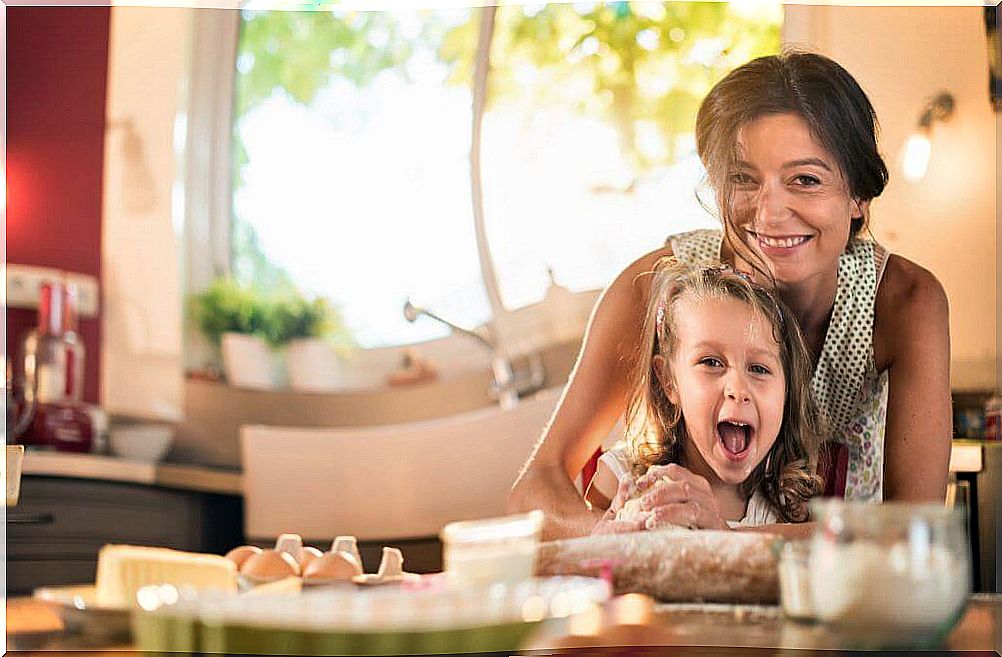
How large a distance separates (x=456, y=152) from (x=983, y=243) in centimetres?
91

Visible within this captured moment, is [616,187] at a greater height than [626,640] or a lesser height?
greater

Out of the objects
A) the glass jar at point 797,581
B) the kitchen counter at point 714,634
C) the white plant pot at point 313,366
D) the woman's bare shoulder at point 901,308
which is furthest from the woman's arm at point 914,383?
the white plant pot at point 313,366

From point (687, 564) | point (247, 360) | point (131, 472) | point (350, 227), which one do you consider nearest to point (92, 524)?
point (131, 472)

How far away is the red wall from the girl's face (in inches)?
53.2

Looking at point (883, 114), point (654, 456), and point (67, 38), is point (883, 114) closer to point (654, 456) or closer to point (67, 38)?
point (654, 456)

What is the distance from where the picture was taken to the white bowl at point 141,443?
2078 millimetres

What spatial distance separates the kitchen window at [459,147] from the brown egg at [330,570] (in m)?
0.76

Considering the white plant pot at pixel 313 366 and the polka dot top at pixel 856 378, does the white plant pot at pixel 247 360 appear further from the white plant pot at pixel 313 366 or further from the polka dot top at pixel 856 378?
the polka dot top at pixel 856 378

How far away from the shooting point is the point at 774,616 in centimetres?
71

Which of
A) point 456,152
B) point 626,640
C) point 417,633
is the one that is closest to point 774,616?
point 626,640

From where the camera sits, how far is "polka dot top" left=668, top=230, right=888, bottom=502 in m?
1.27

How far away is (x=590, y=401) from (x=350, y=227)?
0.87m

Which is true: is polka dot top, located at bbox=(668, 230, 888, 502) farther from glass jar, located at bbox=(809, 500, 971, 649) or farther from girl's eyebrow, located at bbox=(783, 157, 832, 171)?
glass jar, located at bbox=(809, 500, 971, 649)

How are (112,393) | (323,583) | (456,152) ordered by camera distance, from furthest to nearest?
(112,393) < (456,152) < (323,583)
